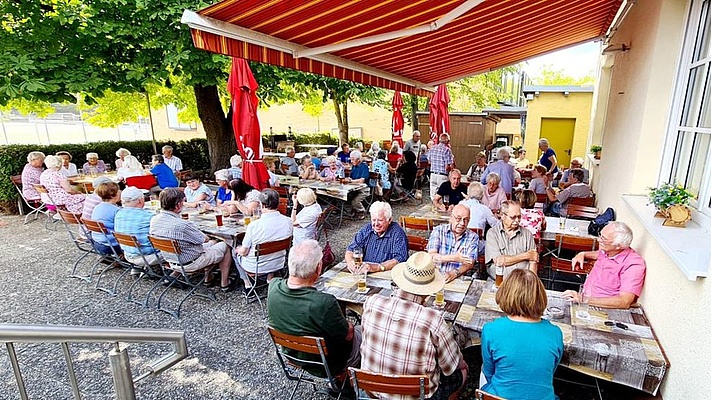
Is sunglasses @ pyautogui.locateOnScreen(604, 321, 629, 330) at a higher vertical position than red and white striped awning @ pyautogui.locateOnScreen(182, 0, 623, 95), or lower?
lower

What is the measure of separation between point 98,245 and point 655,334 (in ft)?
19.3

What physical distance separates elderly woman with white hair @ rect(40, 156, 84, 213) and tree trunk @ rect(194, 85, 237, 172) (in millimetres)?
3407

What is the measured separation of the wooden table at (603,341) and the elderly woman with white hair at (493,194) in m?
2.90

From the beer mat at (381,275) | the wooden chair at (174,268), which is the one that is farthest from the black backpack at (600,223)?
the wooden chair at (174,268)

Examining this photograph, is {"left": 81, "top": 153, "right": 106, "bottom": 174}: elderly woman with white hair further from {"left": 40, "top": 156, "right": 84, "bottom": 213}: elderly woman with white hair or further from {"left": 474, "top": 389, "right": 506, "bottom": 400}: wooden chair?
{"left": 474, "top": 389, "right": 506, "bottom": 400}: wooden chair

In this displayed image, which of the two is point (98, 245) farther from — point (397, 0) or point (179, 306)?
point (397, 0)

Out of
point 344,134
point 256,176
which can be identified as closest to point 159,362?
point 256,176

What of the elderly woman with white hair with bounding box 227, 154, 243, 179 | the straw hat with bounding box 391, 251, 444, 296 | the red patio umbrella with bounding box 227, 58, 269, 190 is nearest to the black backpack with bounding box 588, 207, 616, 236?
the straw hat with bounding box 391, 251, 444, 296

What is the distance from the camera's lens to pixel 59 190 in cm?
641

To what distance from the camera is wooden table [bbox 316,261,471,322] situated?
276cm

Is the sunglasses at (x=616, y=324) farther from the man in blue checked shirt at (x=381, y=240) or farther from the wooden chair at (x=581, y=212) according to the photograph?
the wooden chair at (x=581, y=212)

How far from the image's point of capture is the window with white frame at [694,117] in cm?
273

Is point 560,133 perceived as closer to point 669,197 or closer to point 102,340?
point 669,197

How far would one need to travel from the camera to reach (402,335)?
2070mm
